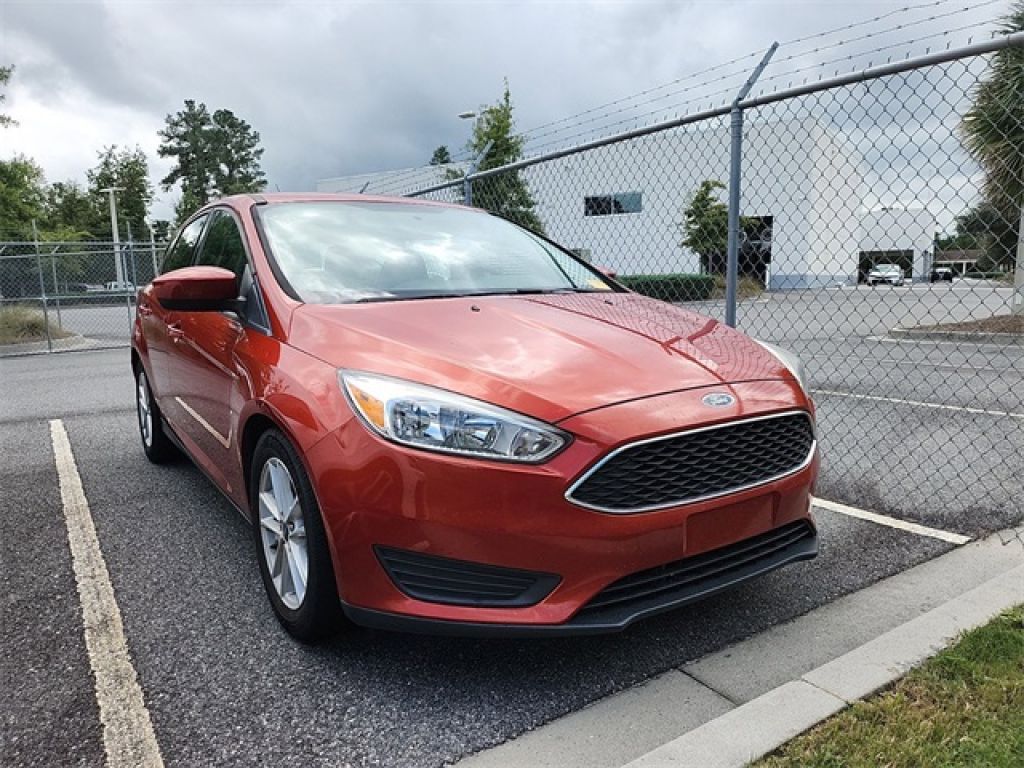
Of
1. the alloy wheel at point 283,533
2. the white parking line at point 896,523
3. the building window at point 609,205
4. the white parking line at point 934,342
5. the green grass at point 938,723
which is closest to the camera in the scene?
the green grass at point 938,723

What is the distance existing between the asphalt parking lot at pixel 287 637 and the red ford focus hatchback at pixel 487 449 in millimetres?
280

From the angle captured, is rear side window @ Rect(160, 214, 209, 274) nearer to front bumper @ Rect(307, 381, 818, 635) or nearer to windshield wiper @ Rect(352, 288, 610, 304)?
windshield wiper @ Rect(352, 288, 610, 304)

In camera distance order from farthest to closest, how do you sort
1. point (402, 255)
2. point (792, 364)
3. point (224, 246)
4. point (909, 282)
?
point (909, 282), point (224, 246), point (402, 255), point (792, 364)

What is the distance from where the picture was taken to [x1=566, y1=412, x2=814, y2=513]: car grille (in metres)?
2.07

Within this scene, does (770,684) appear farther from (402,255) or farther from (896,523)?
(402,255)

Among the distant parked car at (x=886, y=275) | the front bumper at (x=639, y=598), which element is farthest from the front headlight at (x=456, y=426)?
the distant parked car at (x=886, y=275)

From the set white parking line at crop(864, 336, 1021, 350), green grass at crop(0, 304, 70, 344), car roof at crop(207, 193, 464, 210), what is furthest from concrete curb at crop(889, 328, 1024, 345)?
green grass at crop(0, 304, 70, 344)

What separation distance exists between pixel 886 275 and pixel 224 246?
6043mm

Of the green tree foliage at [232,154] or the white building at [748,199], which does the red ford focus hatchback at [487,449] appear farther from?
the green tree foliage at [232,154]

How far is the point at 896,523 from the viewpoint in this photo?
3.69m

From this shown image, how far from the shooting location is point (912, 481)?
436 cm

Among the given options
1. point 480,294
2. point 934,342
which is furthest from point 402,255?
point 934,342

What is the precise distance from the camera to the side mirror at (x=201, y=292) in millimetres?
2914

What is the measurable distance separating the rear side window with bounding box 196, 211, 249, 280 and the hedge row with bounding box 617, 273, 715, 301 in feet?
9.28
